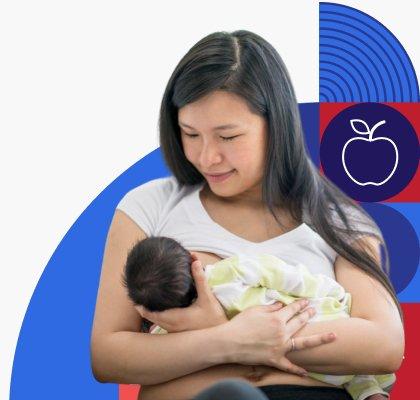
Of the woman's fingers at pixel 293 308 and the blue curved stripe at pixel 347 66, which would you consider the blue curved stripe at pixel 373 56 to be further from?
the woman's fingers at pixel 293 308

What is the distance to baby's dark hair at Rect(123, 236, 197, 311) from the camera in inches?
90.5

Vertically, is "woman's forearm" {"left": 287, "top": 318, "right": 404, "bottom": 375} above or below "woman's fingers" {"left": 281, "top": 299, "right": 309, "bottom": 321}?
below

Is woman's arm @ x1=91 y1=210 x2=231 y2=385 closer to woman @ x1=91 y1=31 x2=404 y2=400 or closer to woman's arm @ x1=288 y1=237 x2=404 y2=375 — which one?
woman @ x1=91 y1=31 x2=404 y2=400

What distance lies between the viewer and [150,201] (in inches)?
104

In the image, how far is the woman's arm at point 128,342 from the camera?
2344 mm

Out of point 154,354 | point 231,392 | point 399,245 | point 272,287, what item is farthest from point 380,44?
point 231,392

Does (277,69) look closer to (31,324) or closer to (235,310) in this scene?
(235,310)

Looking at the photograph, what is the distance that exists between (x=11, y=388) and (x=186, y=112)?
3.63ft

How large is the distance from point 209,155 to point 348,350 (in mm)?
519

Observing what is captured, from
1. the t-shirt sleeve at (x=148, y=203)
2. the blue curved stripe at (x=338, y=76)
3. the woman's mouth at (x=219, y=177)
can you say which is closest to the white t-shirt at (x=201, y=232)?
the t-shirt sleeve at (x=148, y=203)

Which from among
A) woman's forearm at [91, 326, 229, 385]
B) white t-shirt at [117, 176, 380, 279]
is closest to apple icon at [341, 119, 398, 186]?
white t-shirt at [117, 176, 380, 279]

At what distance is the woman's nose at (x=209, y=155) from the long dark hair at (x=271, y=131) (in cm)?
11

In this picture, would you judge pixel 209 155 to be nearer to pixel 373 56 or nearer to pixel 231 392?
pixel 231 392

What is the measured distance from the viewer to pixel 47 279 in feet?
10.4
